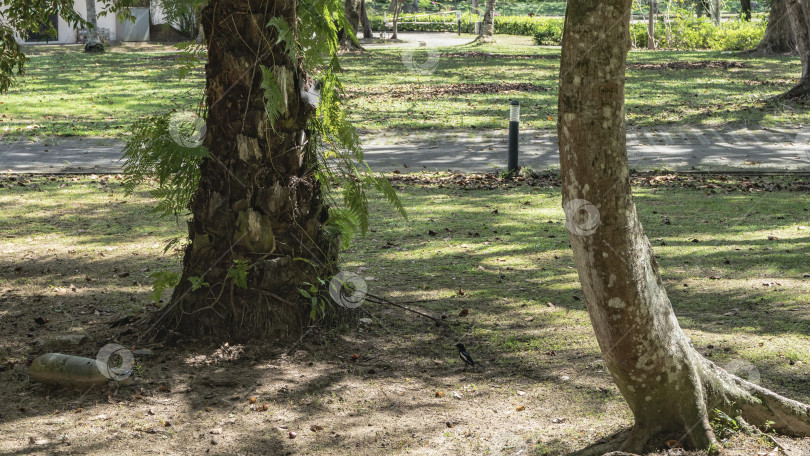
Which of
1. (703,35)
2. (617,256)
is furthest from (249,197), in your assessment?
(703,35)

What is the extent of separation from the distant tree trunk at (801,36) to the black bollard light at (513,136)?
904 centimetres

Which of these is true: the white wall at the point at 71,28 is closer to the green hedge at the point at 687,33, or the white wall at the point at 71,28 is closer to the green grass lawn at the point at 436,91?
the green grass lawn at the point at 436,91

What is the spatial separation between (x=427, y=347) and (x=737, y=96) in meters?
18.6

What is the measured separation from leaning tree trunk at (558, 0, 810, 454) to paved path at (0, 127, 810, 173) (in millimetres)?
9691

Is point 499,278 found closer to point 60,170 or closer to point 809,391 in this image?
point 809,391

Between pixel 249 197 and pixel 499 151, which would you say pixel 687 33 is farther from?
pixel 249 197

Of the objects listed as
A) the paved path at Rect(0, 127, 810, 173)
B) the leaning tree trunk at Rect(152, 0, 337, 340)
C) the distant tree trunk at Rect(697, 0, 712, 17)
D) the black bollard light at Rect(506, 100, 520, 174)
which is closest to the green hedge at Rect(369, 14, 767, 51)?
the distant tree trunk at Rect(697, 0, 712, 17)

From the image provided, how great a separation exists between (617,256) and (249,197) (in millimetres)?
2789

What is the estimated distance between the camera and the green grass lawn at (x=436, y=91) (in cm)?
1866

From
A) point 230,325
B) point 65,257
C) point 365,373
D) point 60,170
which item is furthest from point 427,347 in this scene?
point 60,170

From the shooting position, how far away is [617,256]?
12.8 ft

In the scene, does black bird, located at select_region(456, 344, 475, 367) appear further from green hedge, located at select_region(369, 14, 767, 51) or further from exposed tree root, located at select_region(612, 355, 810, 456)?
green hedge, located at select_region(369, 14, 767, 51)

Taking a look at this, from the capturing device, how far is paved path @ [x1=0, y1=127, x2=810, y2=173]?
13867 millimetres

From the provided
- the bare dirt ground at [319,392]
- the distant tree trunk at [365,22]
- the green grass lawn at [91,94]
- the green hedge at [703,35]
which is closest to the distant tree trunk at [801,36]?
the green grass lawn at [91,94]
